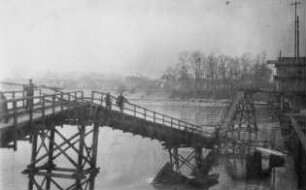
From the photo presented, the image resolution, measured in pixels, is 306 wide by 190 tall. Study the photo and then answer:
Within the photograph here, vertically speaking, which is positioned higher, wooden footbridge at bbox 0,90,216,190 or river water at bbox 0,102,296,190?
wooden footbridge at bbox 0,90,216,190

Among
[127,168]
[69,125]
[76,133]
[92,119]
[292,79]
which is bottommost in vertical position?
[127,168]

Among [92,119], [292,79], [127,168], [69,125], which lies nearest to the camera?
[92,119]

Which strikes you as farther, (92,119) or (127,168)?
(127,168)

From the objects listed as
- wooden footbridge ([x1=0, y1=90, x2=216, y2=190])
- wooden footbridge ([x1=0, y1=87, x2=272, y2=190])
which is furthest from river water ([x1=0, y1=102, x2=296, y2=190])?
wooden footbridge ([x1=0, y1=90, x2=216, y2=190])

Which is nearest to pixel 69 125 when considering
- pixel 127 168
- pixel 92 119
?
pixel 92 119

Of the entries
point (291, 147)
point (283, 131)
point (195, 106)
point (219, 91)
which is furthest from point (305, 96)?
point (219, 91)

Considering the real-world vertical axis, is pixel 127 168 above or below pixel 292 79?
below

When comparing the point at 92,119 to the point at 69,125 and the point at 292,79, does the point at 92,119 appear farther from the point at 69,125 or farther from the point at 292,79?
the point at 292,79

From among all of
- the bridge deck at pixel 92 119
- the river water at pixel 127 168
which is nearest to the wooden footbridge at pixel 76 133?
the bridge deck at pixel 92 119

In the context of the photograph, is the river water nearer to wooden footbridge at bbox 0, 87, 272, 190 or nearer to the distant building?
wooden footbridge at bbox 0, 87, 272, 190

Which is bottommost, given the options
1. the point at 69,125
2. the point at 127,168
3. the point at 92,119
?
the point at 127,168

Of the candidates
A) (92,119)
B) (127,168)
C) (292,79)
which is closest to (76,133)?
(92,119)

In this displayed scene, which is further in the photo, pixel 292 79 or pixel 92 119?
pixel 292 79

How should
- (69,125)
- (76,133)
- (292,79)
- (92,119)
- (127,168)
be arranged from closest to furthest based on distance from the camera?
(76,133)
(92,119)
(69,125)
(127,168)
(292,79)
